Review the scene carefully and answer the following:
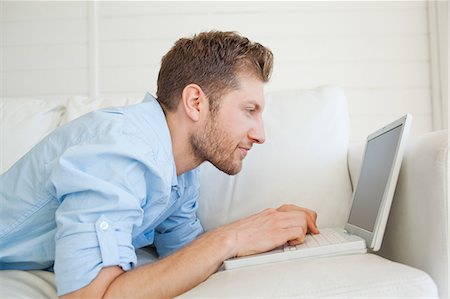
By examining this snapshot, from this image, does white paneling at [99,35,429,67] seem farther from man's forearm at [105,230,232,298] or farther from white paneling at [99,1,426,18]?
man's forearm at [105,230,232,298]

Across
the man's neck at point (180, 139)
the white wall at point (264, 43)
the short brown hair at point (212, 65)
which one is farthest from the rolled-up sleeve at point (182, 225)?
the white wall at point (264, 43)

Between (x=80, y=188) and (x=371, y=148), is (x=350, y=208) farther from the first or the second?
(x=80, y=188)

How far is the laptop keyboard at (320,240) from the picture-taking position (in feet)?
3.21

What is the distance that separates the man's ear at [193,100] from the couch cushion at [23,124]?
59 centimetres

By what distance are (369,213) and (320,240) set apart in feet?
0.41

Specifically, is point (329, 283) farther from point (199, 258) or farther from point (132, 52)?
point (132, 52)

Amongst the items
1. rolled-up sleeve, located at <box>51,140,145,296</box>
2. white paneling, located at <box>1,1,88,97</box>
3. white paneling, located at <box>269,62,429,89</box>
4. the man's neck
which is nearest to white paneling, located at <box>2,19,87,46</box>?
white paneling, located at <box>1,1,88,97</box>

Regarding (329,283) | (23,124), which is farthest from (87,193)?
(23,124)

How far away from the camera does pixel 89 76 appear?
2.35m

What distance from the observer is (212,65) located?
3.83 ft

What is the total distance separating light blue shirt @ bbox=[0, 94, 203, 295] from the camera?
0.83 m

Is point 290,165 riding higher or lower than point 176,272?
higher

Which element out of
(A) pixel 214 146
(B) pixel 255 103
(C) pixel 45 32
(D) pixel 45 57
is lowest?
(A) pixel 214 146

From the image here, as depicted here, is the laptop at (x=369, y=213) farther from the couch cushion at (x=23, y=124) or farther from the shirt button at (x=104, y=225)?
the couch cushion at (x=23, y=124)
